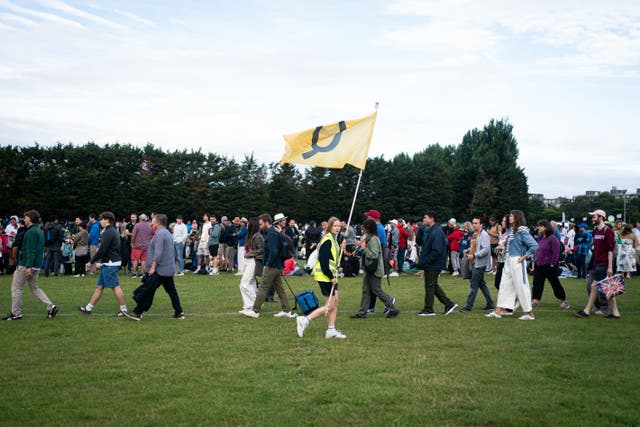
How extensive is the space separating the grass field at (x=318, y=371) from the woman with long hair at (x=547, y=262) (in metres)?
1.45

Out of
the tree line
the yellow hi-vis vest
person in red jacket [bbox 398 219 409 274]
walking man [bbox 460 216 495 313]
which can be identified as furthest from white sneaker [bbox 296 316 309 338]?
the tree line

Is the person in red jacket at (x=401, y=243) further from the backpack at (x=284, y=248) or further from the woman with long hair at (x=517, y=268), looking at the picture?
the backpack at (x=284, y=248)

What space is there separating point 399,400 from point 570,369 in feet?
8.94

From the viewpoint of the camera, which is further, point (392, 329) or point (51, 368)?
point (392, 329)

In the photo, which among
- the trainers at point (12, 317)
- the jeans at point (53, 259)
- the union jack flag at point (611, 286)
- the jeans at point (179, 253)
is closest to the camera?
the trainers at point (12, 317)

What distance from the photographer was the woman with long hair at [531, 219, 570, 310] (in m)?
13.9

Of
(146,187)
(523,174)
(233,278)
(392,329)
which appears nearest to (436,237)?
(392,329)

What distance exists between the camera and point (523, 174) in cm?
8231

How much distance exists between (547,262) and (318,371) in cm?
825

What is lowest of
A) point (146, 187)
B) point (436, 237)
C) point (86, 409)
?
point (86, 409)

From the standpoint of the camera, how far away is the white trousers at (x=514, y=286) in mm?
12023

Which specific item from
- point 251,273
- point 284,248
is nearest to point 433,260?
point 284,248

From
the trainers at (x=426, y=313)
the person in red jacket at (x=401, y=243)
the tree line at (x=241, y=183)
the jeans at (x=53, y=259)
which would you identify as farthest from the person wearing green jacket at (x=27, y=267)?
the tree line at (x=241, y=183)

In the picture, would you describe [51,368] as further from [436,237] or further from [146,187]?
[146,187]
